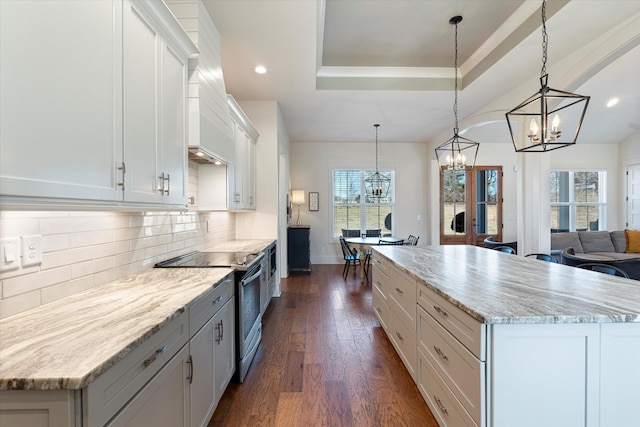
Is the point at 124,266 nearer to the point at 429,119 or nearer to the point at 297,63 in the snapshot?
the point at 297,63

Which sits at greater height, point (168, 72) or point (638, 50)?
point (638, 50)

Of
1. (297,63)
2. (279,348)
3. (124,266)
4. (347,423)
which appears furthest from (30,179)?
(297,63)

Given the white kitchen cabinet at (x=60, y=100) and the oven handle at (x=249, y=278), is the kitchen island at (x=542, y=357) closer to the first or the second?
the oven handle at (x=249, y=278)

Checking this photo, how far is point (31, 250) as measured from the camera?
1.22 m

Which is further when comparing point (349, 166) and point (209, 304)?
point (349, 166)

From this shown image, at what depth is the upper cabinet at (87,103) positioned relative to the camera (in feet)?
2.78

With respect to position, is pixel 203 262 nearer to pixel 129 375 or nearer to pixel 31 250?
pixel 31 250

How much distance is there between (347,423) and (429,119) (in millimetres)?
4989

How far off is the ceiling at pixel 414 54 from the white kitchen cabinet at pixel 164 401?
254cm

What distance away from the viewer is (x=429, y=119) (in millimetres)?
5344

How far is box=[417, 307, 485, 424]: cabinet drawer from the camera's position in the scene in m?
1.25

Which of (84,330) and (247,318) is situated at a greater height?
(84,330)

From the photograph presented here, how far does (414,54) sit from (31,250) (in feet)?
13.5

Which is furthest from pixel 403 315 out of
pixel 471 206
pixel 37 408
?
pixel 471 206
